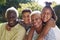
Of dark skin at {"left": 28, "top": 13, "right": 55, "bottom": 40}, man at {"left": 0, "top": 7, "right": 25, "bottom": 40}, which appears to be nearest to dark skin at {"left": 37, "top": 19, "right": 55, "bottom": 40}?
dark skin at {"left": 28, "top": 13, "right": 55, "bottom": 40}

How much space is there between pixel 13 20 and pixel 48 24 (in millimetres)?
520

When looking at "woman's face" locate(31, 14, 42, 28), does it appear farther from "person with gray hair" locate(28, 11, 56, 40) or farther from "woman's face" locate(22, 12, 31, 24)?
"woman's face" locate(22, 12, 31, 24)

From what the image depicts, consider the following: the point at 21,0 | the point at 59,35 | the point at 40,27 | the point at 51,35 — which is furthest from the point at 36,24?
the point at 21,0

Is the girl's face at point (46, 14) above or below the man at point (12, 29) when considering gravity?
above

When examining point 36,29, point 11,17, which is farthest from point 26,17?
point 36,29

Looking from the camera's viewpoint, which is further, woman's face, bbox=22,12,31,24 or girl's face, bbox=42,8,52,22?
woman's face, bbox=22,12,31,24

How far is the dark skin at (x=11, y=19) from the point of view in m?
2.69

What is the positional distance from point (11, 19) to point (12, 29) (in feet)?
0.51

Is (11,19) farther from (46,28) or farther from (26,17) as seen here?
(46,28)

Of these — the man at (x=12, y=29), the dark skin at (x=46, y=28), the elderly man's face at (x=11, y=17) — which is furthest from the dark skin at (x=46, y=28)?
the elderly man's face at (x=11, y=17)

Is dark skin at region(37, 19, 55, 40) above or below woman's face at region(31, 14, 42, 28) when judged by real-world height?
below

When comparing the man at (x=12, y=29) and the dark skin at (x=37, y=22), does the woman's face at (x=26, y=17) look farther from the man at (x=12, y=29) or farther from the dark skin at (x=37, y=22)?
the dark skin at (x=37, y=22)

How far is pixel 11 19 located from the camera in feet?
8.81

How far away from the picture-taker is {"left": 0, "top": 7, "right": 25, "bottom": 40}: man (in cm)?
270
